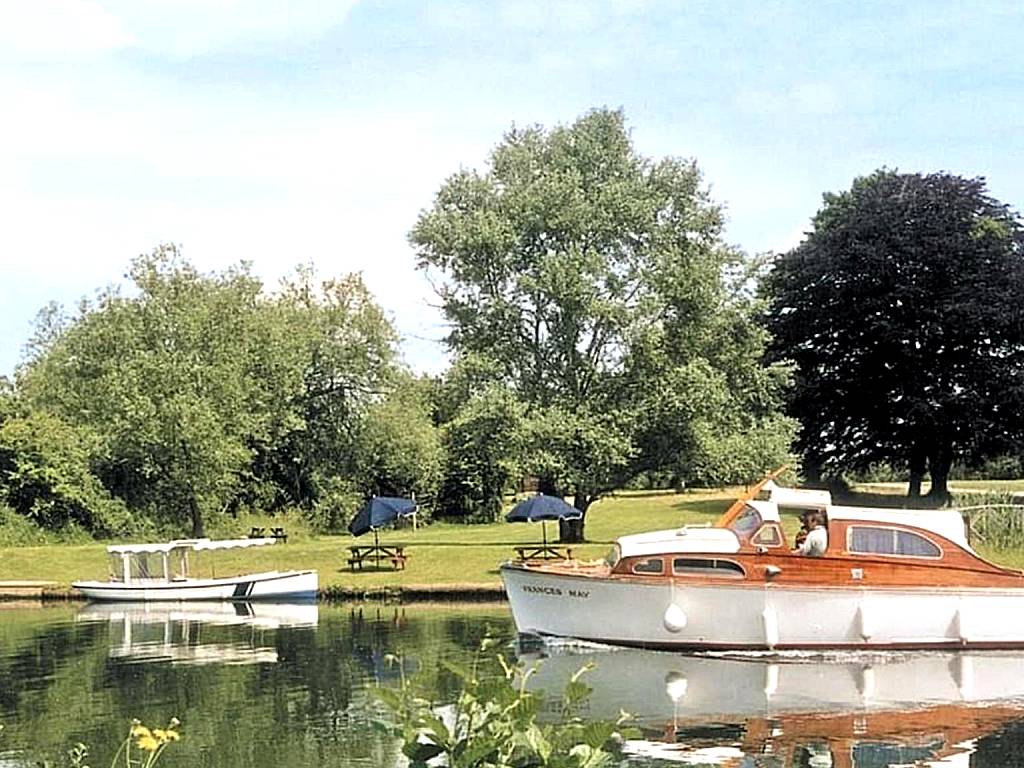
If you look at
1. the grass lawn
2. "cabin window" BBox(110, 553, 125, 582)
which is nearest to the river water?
the grass lawn

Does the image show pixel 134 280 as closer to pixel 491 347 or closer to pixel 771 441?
pixel 491 347

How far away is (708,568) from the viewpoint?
22.6 m

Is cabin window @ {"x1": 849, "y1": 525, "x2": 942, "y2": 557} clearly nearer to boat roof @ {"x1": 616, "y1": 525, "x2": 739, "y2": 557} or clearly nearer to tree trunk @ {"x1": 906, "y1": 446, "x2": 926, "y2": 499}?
boat roof @ {"x1": 616, "y1": 525, "x2": 739, "y2": 557}

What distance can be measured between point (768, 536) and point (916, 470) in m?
32.5

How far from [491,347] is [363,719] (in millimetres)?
24283

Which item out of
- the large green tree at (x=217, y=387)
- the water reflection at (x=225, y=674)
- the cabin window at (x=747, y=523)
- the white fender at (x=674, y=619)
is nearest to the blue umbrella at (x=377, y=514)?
the water reflection at (x=225, y=674)

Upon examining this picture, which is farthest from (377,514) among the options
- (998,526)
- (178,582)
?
(998,526)

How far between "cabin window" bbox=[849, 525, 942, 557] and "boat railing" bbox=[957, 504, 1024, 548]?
12037mm

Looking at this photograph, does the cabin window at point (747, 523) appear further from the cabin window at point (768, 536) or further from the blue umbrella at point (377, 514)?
the blue umbrella at point (377, 514)

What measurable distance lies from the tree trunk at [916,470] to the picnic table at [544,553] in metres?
21.3

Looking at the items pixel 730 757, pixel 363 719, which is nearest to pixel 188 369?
pixel 363 719

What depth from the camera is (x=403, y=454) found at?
52688 millimetres

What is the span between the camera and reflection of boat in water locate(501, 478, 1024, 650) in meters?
22.5

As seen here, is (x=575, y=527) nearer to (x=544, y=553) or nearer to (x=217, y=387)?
(x=544, y=553)
